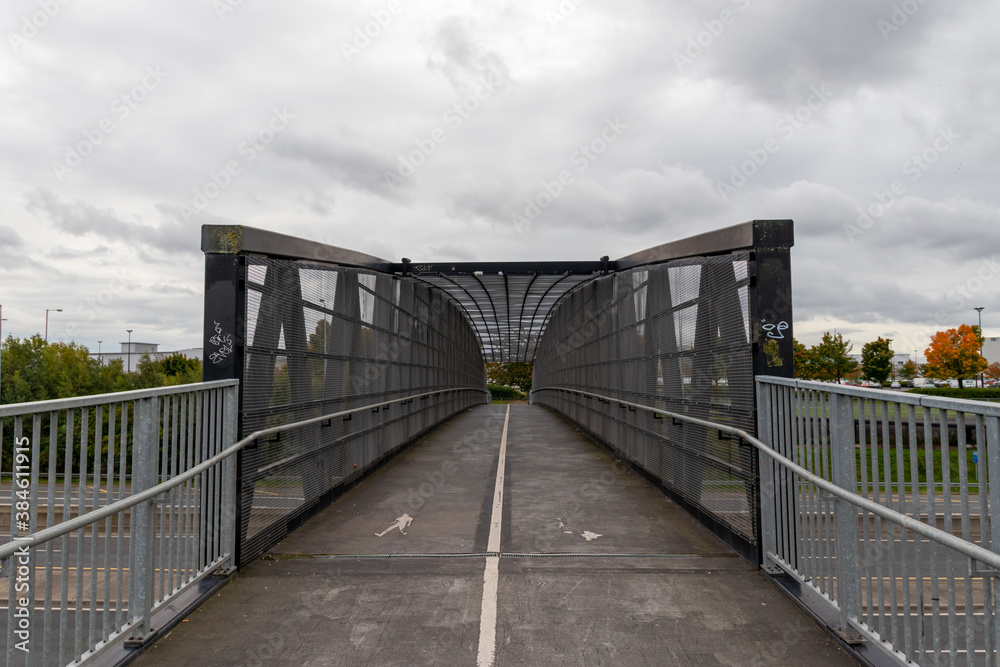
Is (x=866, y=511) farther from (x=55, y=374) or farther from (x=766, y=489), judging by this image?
(x=55, y=374)

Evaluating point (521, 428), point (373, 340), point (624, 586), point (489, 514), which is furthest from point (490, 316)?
point (624, 586)

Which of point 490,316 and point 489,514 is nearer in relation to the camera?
point 489,514

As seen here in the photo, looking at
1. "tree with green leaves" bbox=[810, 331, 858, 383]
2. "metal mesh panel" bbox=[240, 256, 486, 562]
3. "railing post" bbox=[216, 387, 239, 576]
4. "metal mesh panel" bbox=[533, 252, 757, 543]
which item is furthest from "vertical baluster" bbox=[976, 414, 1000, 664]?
"tree with green leaves" bbox=[810, 331, 858, 383]

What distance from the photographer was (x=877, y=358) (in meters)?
56.3

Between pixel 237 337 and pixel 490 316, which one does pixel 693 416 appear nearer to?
pixel 237 337

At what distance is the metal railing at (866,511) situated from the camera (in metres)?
2.64

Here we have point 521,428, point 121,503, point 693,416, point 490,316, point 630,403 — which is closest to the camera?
point 121,503

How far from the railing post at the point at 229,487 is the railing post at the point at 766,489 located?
4236 mm

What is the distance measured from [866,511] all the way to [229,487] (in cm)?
452

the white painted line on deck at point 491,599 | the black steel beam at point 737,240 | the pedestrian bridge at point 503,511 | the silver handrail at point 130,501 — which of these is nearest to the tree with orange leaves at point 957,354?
the pedestrian bridge at point 503,511

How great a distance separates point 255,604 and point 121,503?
1.34 metres

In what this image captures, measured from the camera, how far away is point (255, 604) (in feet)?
14.4

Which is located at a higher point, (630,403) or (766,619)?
(630,403)

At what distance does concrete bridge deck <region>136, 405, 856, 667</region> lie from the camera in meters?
3.67
